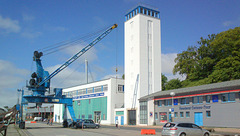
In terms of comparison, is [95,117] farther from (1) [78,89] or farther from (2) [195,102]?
(2) [195,102]

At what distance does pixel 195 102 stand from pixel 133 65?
18797 mm

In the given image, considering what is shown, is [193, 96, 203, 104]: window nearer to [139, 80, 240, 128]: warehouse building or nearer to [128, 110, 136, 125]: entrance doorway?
[139, 80, 240, 128]: warehouse building

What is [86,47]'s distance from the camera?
186 feet

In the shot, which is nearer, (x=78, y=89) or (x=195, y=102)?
(x=195, y=102)

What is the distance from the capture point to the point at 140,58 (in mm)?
53312

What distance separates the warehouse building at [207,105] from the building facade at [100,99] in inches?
655

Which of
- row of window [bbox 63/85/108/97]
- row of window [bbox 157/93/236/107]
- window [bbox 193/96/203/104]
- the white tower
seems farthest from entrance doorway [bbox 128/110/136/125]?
window [bbox 193/96/203/104]

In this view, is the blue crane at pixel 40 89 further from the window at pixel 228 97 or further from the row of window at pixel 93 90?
the window at pixel 228 97

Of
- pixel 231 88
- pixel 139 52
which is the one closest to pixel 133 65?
pixel 139 52

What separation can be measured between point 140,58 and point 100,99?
1792cm

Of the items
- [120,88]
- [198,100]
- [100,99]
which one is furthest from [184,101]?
[100,99]

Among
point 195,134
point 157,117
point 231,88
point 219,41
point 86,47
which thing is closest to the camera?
point 195,134

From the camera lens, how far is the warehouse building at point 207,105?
3328cm

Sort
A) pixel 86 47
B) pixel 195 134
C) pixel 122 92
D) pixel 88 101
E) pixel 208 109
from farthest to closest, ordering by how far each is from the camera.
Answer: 1. pixel 88 101
2. pixel 122 92
3. pixel 86 47
4. pixel 208 109
5. pixel 195 134
